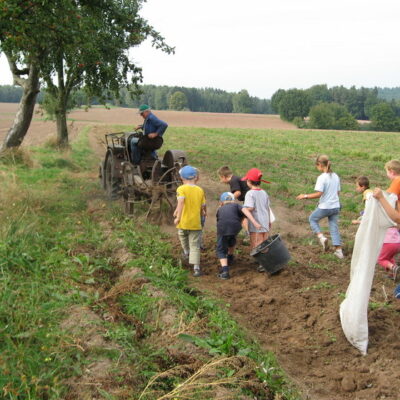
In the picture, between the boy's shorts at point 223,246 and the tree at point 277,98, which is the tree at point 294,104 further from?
the boy's shorts at point 223,246

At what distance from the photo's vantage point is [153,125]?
842 cm

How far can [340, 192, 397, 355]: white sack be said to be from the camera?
4051mm

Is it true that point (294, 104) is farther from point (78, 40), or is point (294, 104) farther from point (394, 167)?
point (394, 167)

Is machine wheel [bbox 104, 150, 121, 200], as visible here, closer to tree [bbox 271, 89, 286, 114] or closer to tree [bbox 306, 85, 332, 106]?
tree [bbox 271, 89, 286, 114]

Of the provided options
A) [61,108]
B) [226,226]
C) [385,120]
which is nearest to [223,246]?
[226,226]

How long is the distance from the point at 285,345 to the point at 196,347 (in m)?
0.98

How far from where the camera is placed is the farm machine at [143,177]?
8.07 meters

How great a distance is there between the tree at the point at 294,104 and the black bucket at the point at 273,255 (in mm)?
74701

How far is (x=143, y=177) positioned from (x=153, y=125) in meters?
1.25

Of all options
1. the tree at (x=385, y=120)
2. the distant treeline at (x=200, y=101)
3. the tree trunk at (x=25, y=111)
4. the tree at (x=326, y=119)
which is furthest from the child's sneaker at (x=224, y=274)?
the distant treeline at (x=200, y=101)

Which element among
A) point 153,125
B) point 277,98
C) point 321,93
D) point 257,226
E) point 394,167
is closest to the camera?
point 394,167

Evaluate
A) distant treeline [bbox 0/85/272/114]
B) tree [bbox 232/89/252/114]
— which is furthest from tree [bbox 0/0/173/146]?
tree [bbox 232/89/252/114]

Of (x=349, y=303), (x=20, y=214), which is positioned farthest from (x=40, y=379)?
(x=20, y=214)

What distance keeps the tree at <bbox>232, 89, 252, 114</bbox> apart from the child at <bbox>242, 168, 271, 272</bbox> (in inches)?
4098
